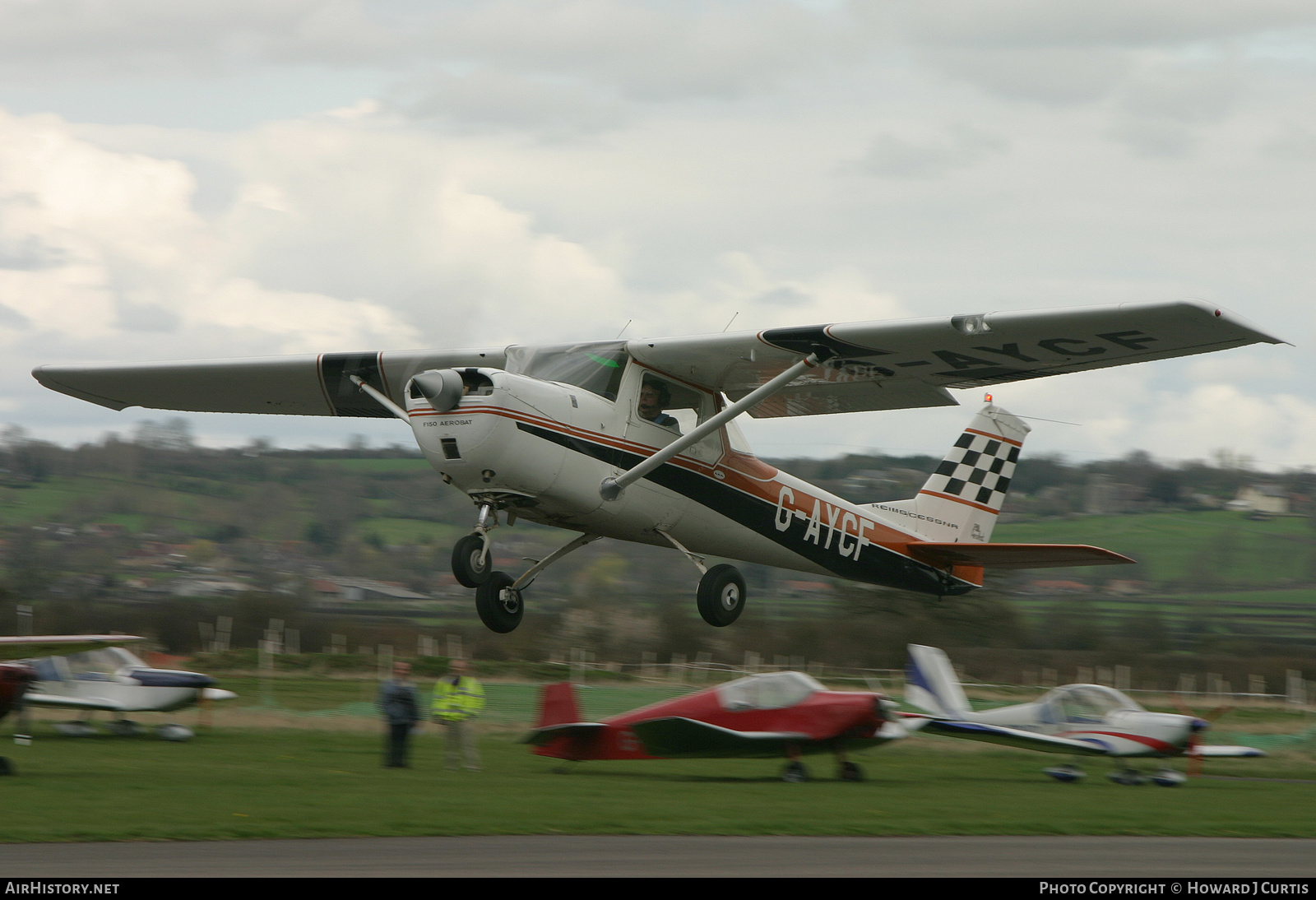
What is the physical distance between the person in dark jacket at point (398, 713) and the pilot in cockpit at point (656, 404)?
4.22 m

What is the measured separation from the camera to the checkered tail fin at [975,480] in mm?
16547

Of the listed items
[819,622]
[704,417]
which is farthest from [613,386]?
[819,622]

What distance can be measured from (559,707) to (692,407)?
168 inches

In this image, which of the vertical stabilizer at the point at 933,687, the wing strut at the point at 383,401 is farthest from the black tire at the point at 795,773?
the wing strut at the point at 383,401

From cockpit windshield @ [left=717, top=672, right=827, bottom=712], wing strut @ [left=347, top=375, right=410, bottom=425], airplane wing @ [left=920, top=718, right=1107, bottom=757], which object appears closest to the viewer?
wing strut @ [left=347, top=375, right=410, bottom=425]

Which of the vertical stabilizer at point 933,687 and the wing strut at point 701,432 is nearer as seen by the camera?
the wing strut at point 701,432

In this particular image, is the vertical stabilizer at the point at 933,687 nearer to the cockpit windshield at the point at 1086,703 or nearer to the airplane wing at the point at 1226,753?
the cockpit windshield at the point at 1086,703

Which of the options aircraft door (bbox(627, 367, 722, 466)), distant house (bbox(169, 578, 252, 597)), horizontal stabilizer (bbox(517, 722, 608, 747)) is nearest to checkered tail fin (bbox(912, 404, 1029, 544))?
aircraft door (bbox(627, 367, 722, 466))

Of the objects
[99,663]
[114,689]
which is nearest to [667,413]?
[114,689]

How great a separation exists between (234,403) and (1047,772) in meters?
10.7

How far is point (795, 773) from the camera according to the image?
15.1 metres

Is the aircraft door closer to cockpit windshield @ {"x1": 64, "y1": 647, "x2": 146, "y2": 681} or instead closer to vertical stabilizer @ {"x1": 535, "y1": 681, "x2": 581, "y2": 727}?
vertical stabilizer @ {"x1": 535, "y1": 681, "x2": 581, "y2": 727}

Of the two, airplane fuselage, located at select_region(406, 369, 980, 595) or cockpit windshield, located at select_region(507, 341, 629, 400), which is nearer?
airplane fuselage, located at select_region(406, 369, 980, 595)

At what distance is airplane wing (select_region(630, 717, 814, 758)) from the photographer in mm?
14836
